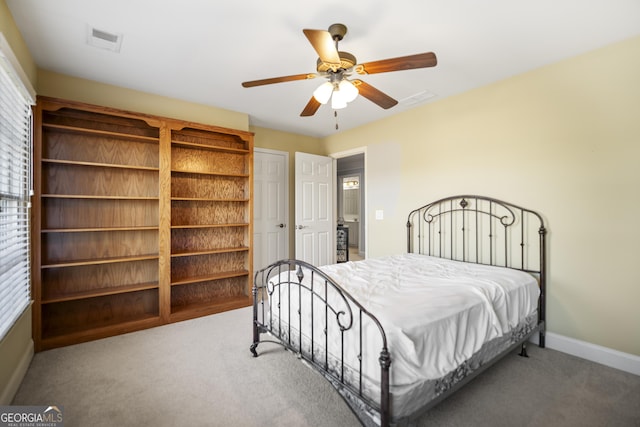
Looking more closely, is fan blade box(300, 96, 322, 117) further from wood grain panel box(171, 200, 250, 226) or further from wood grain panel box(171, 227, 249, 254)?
wood grain panel box(171, 227, 249, 254)

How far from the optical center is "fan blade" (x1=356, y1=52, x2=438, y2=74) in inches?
65.1

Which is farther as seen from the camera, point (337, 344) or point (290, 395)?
point (290, 395)

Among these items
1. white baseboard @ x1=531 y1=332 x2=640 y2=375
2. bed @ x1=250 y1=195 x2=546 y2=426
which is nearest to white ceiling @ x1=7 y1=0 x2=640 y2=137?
bed @ x1=250 y1=195 x2=546 y2=426

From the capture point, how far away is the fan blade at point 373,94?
6.61 ft

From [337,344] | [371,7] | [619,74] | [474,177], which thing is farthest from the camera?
[474,177]

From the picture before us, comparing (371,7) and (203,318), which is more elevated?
(371,7)

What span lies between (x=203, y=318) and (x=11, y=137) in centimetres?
228

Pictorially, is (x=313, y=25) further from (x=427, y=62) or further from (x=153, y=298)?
(x=153, y=298)

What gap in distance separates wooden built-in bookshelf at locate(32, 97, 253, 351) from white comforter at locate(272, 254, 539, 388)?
171cm

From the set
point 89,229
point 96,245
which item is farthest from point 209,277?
point 89,229

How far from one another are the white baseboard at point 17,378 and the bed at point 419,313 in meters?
1.52

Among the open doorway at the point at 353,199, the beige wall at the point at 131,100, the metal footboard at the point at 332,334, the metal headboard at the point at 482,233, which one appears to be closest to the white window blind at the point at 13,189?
the beige wall at the point at 131,100

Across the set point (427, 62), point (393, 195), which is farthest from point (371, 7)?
point (393, 195)

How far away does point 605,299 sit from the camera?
224 cm
